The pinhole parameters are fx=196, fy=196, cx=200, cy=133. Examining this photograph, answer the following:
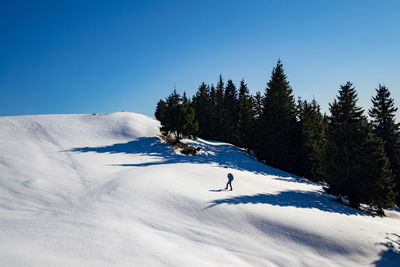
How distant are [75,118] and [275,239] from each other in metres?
38.3

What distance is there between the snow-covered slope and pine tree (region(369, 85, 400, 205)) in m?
11.9

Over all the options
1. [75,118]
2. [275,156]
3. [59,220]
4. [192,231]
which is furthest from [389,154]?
[75,118]

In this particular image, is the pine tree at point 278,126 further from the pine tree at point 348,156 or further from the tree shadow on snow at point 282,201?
the tree shadow on snow at point 282,201

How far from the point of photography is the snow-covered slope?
23.2 feet

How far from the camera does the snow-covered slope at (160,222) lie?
7.09 metres

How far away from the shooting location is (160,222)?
9.77m

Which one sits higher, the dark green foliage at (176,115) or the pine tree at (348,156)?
the dark green foliage at (176,115)

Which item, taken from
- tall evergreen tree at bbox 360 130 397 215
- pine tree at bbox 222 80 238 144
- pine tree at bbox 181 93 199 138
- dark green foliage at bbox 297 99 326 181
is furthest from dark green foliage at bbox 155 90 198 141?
pine tree at bbox 222 80 238 144

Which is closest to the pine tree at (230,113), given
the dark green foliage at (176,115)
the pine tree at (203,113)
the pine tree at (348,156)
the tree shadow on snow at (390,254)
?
the pine tree at (203,113)

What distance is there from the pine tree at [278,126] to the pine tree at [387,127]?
11.1m

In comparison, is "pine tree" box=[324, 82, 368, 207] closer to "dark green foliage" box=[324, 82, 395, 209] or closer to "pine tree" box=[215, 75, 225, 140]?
"dark green foliage" box=[324, 82, 395, 209]

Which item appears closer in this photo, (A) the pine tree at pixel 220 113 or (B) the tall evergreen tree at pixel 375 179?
(B) the tall evergreen tree at pixel 375 179

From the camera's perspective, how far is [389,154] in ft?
89.8

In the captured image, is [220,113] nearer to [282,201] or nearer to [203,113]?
[203,113]
